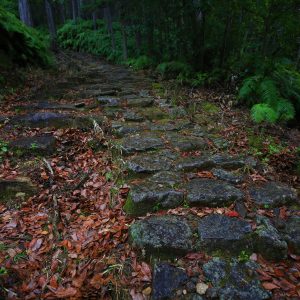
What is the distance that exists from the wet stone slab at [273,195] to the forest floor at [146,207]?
0.04 feet

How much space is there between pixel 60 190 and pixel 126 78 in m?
6.47

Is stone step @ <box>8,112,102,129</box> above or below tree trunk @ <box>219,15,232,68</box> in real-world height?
below

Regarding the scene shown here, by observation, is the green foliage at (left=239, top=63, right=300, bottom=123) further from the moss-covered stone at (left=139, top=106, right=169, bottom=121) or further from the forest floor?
the moss-covered stone at (left=139, top=106, right=169, bottom=121)

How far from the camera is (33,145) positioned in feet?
14.5

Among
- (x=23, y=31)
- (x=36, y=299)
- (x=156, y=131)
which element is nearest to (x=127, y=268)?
(x=36, y=299)

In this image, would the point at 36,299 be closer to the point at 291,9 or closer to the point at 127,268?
the point at 127,268

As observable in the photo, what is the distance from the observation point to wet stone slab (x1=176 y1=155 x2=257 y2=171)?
155 inches

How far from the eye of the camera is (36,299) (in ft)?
7.80

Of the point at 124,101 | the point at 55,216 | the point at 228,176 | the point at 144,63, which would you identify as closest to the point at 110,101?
the point at 124,101

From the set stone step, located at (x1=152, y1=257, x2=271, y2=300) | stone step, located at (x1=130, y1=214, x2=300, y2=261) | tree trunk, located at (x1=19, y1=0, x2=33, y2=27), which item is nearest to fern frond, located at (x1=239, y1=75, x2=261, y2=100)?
stone step, located at (x1=130, y1=214, x2=300, y2=261)

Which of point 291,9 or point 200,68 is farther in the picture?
point 200,68

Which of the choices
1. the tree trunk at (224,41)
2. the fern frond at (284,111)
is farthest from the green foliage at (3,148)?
the tree trunk at (224,41)

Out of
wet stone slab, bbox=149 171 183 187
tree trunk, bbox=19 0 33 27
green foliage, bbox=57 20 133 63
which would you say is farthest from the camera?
green foliage, bbox=57 20 133 63

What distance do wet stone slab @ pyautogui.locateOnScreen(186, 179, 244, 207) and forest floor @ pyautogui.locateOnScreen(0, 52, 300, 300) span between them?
0.01 m
